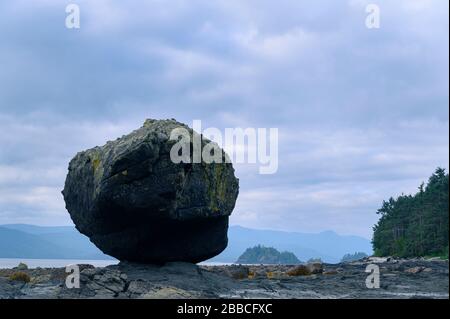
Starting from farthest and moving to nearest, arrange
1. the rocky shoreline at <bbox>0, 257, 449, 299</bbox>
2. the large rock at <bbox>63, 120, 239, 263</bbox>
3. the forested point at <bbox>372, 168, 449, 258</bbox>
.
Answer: the forested point at <bbox>372, 168, 449, 258</bbox> < the large rock at <bbox>63, 120, 239, 263</bbox> < the rocky shoreline at <bbox>0, 257, 449, 299</bbox>

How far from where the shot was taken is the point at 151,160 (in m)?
34.9

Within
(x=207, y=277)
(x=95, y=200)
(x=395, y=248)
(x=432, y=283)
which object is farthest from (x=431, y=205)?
(x=95, y=200)

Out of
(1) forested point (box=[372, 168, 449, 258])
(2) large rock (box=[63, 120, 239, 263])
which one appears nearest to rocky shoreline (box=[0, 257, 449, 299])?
(2) large rock (box=[63, 120, 239, 263])

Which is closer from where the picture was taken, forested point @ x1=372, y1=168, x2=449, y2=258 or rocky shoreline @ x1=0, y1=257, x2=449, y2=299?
rocky shoreline @ x1=0, y1=257, x2=449, y2=299

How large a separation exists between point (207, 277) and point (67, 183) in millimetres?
13694

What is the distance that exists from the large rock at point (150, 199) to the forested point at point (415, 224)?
98.1 feet

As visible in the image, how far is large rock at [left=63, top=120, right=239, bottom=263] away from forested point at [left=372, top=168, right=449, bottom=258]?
29895 mm

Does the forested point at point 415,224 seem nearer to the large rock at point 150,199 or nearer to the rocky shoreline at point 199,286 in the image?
the rocky shoreline at point 199,286

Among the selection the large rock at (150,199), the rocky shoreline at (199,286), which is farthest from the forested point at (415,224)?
the large rock at (150,199)

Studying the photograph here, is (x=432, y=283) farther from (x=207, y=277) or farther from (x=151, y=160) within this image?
(x=151, y=160)

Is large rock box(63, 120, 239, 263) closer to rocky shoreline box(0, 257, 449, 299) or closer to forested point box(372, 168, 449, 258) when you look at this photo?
rocky shoreline box(0, 257, 449, 299)

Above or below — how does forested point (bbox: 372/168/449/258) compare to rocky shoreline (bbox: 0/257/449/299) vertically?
above

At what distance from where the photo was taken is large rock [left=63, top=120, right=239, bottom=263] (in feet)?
114
